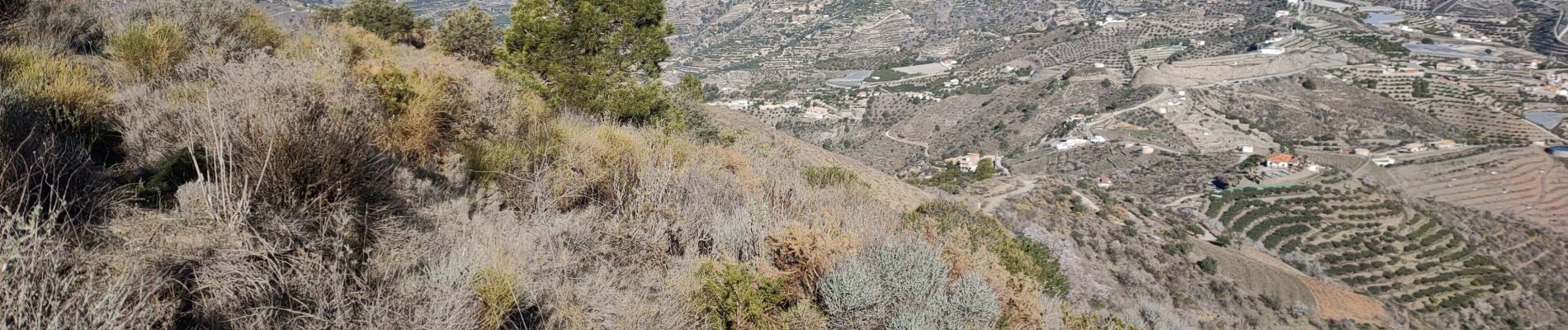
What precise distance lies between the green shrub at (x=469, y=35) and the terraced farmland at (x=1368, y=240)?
29.3 metres

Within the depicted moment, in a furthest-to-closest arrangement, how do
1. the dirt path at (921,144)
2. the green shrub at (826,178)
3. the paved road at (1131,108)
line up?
the paved road at (1131,108) → the dirt path at (921,144) → the green shrub at (826,178)

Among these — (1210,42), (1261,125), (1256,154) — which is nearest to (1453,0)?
(1210,42)

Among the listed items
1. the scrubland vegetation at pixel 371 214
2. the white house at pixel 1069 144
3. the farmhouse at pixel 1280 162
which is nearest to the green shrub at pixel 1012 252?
the scrubland vegetation at pixel 371 214

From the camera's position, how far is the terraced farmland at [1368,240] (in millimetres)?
26828

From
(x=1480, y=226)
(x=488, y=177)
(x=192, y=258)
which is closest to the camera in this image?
(x=192, y=258)

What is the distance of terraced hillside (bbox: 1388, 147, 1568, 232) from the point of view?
38.2 meters

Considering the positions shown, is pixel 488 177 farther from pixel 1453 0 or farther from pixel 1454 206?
pixel 1453 0

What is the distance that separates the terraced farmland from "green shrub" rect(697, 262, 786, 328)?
29473 mm

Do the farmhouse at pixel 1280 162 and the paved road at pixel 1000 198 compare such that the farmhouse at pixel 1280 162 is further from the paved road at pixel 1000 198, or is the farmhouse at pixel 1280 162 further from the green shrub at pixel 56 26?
the green shrub at pixel 56 26

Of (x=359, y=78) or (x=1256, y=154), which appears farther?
(x=1256, y=154)

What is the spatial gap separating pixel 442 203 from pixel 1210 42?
9529cm

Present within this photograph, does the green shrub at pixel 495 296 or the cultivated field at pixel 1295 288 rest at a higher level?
the green shrub at pixel 495 296

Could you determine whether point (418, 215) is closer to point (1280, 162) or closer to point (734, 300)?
point (734, 300)

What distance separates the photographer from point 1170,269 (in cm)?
1814
